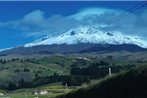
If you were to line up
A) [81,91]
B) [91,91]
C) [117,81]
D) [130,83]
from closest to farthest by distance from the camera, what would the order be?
[130,83]
[117,81]
[91,91]
[81,91]

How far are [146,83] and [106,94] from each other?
13.9 feet

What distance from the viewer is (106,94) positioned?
84.6ft

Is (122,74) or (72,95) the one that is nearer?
(122,74)

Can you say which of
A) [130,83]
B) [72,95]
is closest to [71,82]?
[72,95]

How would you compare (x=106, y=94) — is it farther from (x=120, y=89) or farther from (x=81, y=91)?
(x=81, y=91)

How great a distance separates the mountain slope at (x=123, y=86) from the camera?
22.3 metres

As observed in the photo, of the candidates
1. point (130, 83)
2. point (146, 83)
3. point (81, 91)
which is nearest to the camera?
point (146, 83)

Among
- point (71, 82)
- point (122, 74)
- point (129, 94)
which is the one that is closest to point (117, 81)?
point (122, 74)

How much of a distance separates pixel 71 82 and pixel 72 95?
8817 cm

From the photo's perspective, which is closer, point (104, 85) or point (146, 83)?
point (146, 83)

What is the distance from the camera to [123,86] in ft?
79.4

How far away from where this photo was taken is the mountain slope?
22344mm

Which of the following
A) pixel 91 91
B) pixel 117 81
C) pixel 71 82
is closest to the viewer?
pixel 117 81

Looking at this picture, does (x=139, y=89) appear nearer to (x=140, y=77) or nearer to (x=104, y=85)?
(x=140, y=77)
